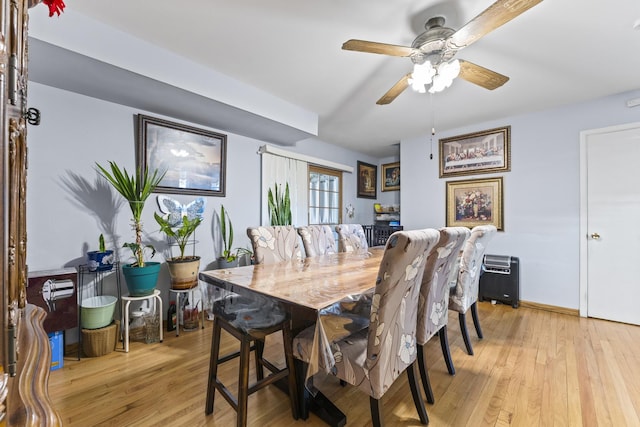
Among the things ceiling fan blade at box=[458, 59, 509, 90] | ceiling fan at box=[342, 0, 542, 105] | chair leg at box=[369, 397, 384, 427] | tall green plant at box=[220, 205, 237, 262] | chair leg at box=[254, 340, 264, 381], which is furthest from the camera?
tall green plant at box=[220, 205, 237, 262]

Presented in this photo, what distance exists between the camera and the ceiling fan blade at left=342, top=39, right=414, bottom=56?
5.16 ft

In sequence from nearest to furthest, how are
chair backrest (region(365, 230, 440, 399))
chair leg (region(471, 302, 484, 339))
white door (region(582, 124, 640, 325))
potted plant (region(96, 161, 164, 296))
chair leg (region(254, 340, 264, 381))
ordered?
chair backrest (region(365, 230, 440, 399)), chair leg (region(254, 340, 264, 381)), potted plant (region(96, 161, 164, 296)), chair leg (region(471, 302, 484, 339)), white door (region(582, 124, 640, 325))

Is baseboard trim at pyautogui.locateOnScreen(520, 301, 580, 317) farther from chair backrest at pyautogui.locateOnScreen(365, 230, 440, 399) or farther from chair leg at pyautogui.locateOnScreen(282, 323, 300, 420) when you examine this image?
chair leg at pyautogui.locateOnScreen(282, 323, 300, 420)

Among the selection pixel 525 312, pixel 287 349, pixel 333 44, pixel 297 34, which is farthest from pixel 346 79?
pixel 525 312

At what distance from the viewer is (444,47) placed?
1.72m

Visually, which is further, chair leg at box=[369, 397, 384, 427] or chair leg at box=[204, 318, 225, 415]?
chair leg at box=[204, 318, 225, 415]

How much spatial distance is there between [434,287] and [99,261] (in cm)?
256

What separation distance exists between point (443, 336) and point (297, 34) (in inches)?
93.3

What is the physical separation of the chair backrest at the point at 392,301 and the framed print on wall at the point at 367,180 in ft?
13.6

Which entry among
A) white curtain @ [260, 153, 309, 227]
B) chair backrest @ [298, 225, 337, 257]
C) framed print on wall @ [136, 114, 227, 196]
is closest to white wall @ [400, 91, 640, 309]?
chair backrest @ [298, 225, 337, 257]

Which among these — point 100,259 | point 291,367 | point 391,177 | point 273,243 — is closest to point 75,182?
point 100,259

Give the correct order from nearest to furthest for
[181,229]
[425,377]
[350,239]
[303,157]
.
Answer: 1. [425,377]
2. [181,229]
3. [350,239]
4. [303,157]

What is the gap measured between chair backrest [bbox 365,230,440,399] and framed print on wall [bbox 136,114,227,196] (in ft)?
8.27

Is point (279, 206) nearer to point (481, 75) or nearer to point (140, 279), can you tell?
point (140, 279)
